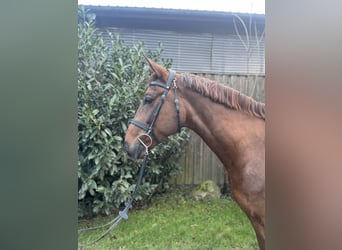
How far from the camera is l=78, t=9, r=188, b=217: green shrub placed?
1.51 meters

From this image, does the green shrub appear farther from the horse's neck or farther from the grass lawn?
the horse's neck

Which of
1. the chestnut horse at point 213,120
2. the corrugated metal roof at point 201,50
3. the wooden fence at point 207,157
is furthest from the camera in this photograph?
the corrugated metal roof at point 201,50

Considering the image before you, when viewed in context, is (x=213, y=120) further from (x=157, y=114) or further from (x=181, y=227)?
(x=181, y=227)

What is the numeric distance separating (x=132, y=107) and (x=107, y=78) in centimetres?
23

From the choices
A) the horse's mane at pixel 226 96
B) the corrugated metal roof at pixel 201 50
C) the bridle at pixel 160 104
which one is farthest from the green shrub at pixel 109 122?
the horse's mane at pixel 226 96

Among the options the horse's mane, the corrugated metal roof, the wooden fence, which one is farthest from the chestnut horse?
the corrugated metal roof

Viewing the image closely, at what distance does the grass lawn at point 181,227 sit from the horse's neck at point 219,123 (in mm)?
324

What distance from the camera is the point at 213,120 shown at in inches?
54.5

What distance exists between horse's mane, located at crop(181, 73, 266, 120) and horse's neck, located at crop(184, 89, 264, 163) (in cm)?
2

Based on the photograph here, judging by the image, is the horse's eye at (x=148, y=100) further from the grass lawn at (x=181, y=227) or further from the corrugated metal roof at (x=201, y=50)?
the grass lawn at (x=181, y=227)

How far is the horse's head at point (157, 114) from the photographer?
139 centimetres

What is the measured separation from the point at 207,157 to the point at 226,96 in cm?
45
